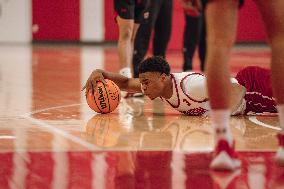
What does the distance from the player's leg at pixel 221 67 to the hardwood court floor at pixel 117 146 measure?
13 centimetres

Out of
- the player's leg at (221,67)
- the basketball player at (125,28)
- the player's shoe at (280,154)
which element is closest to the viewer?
the player's leg at (221,67)

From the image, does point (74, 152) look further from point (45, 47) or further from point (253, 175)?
point (45, 47)

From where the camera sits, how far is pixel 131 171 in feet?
12.0

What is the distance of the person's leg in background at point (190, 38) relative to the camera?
10.2m

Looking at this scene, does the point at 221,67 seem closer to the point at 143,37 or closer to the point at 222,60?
the point at 222,60

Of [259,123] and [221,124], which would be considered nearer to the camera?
[221,124]

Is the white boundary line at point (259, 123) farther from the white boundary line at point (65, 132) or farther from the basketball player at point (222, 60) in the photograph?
the basketball player at point (222, 60)

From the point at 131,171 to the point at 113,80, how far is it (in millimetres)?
2389

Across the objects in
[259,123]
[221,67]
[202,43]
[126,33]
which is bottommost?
[259,123]

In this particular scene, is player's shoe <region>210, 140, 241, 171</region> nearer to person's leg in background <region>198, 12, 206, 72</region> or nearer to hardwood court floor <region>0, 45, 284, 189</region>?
hardwood court floor <region>0, 45, 284, 189</region>

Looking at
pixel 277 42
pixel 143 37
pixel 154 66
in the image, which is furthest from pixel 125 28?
pixel 277 42

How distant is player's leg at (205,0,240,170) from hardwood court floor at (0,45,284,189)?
0.13 meters

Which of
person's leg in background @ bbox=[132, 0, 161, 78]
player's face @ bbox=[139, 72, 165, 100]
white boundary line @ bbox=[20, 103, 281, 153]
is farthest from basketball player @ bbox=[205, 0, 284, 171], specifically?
person's leg in background @ bbox=[132, 0, 161, 78]

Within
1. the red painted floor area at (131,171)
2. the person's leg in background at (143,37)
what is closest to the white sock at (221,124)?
the red painted floor area at (131,171)
